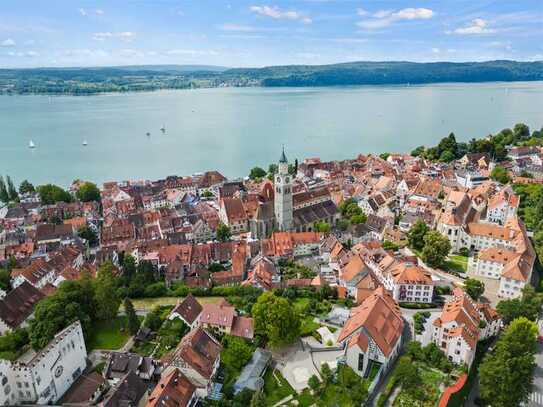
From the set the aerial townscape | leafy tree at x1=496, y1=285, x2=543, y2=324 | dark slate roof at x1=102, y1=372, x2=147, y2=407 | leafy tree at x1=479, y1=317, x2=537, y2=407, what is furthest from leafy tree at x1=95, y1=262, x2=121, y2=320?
leafy tree at x1=496, y1=285, x2=543, y2=324

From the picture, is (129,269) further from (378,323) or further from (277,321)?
(378,323)

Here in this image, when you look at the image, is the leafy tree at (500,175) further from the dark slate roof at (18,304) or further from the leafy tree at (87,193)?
the leafy tree at (87,193)

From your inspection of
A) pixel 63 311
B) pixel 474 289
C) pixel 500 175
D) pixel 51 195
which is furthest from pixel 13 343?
pixel 500 175

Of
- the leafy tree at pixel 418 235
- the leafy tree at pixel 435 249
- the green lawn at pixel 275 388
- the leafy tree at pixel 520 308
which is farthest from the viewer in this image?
the leafy tree at pixel 418 235

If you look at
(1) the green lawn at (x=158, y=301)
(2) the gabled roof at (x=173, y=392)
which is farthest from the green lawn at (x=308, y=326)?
(2) the gabled roof at (x=173, y=392)

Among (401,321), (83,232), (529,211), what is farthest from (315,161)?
(401,321)

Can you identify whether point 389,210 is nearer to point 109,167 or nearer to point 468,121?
point 109,167

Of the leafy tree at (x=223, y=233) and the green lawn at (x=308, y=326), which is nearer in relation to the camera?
the green lawn at (x=308, y=326)
